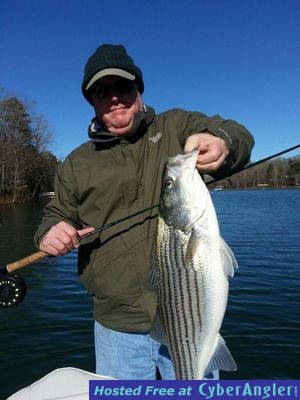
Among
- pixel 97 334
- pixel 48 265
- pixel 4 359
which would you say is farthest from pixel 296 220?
pixel 97 334

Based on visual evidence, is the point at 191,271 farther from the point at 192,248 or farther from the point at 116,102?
the point at 116,102

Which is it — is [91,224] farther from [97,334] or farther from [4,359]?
[4,359]

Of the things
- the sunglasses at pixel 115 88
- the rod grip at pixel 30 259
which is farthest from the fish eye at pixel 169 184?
the rod grip at pixel 30 259

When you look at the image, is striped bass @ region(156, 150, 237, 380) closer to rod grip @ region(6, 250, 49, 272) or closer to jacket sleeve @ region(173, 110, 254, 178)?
jacket sleeve @ region(173, 110, 254, 178)

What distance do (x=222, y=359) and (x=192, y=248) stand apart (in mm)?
834

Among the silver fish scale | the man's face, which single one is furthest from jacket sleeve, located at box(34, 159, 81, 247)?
the silver fish scale

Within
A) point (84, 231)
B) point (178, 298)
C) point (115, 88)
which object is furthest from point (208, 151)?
point (84, 231)

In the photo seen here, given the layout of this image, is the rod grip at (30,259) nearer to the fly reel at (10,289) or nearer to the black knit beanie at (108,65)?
the fly reel at (10,289)

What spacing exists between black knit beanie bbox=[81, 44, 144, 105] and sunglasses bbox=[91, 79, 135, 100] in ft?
0.29

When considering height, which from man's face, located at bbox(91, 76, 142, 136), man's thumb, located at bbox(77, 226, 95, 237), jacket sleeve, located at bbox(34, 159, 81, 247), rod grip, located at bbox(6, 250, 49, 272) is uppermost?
man's face, located at bbox(91, 76, 142, 136)

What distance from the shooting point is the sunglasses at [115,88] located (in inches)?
140

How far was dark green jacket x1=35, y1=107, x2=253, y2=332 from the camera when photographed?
3.53m

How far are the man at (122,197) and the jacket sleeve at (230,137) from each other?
5.0 inches

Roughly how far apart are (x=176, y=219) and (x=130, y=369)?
1.57 m
